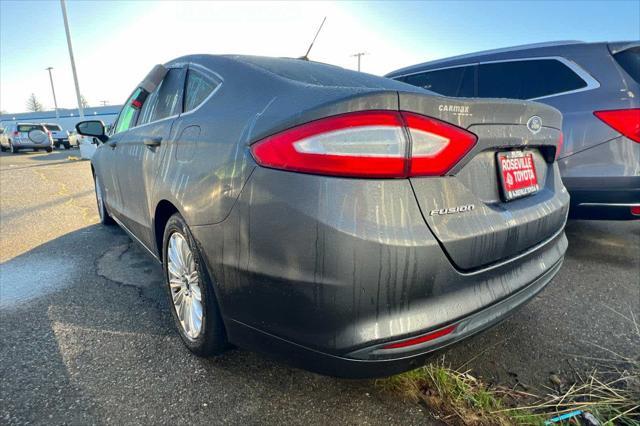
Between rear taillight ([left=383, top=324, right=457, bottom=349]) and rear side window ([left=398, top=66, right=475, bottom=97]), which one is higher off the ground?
rear side window ([left=398, top=66, right=475, bottom=97])

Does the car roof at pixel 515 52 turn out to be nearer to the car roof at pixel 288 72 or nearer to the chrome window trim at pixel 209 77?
the car roof at pixel 288 72

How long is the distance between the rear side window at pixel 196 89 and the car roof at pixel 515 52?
10.6ft

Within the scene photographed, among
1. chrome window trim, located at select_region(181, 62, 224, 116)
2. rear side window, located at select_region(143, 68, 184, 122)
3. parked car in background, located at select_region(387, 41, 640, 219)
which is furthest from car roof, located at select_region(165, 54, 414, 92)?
parked car in background, located at select_region(387, 41, 640, 219)

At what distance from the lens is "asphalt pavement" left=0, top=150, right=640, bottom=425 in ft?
5.27

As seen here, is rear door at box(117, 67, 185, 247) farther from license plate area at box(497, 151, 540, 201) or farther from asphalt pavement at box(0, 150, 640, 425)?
license plate area at box(497, 151, 540, 201)

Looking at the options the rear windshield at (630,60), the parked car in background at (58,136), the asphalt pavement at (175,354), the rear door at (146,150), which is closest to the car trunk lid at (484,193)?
the asphalt pavement at (175,354)

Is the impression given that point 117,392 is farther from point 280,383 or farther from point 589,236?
point 589,236

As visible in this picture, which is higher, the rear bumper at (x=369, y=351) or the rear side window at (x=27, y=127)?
the rear side window at (x=27, y=127)

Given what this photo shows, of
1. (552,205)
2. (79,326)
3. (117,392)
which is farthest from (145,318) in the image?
(552,205)

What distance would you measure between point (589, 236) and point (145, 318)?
174 inches

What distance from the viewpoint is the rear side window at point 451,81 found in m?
4.19

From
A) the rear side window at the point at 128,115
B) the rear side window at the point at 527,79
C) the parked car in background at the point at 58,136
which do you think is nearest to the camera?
the rear side window at the point at 128,115

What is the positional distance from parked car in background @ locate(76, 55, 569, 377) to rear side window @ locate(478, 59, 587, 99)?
2.00 metres

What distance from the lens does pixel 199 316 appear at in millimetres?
1858
